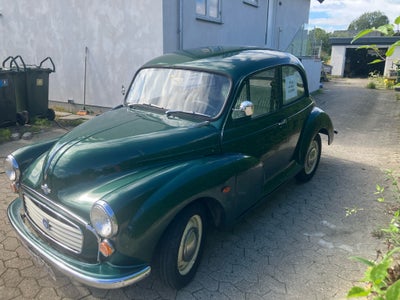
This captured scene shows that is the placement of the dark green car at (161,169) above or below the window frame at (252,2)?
below

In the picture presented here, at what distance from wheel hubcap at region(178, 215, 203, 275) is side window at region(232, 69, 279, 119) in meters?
1.15

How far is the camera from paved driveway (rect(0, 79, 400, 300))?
2729 millimetres

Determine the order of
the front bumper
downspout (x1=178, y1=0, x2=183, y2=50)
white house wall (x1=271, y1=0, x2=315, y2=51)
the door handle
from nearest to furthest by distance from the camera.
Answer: the front bumper
the door handle
downspout (x1=178, y1=0, x2=183, y2=50)
white house wall (x1=271, y1=0, x2=315, y2=51)

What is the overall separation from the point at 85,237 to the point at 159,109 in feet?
5.36

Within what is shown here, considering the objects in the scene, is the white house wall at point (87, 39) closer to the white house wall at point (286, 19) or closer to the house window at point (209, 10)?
the house window at point (209, 10)

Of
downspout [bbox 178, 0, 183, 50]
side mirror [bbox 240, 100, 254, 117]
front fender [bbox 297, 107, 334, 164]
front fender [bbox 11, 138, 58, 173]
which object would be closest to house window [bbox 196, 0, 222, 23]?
downspout [bbox 178, 0, 183, 50]

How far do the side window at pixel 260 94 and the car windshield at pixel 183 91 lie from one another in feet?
0.66

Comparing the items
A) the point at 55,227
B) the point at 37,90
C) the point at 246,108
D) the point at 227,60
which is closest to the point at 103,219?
the point at 55,227

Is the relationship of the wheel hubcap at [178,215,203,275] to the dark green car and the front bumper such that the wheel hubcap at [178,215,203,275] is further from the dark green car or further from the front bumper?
the front bumper

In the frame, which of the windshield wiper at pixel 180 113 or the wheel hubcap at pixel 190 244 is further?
the windshield wiper at pixel 180 113

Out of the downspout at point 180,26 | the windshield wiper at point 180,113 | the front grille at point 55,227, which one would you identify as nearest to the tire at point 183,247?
the front grille at point 55,227

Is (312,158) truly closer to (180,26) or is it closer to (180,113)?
(180,113)

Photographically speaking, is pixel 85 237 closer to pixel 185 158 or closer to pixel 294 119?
pixel 185 158

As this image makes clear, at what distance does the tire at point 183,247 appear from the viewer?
2486mm
